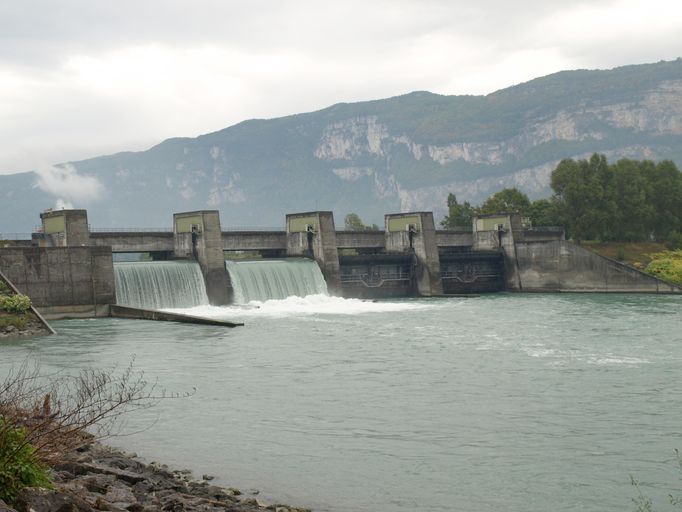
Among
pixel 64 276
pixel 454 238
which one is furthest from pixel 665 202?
pixel 64 276

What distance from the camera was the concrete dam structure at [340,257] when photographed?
4916 centimetres

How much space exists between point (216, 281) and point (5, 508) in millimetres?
47773

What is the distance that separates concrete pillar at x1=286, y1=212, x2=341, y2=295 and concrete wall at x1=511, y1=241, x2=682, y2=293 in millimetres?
18742

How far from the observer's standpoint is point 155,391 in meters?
26.8

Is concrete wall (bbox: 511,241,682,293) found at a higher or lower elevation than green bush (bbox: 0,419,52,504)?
lower

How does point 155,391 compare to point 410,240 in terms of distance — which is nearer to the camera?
point 155,391

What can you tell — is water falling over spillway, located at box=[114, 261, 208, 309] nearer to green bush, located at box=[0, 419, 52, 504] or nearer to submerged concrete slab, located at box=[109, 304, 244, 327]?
submerged concrete slab, located at box=[109, 304, 244, 327]

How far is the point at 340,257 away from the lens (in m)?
68.2

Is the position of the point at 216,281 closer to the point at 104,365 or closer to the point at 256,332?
the point at 256,332

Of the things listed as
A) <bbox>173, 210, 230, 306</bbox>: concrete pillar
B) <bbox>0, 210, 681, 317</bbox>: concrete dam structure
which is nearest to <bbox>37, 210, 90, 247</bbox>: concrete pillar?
<bbox>0, 210, 681, 317</bbox>: concrete dam structure

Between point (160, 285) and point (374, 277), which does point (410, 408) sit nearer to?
point (160, 285)

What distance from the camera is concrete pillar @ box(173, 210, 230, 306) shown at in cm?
5759

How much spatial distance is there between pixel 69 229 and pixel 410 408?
35617 millimetres

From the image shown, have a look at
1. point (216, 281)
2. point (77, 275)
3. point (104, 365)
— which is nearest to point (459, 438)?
point (104, 365)
